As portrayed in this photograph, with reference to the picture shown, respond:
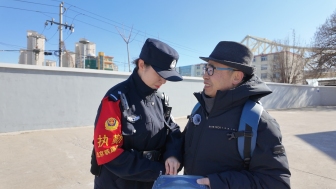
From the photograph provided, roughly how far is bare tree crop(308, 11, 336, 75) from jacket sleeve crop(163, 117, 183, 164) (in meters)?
24.3

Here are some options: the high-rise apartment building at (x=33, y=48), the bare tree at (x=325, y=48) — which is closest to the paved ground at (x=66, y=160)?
the bare tree at (x=325, y=48)

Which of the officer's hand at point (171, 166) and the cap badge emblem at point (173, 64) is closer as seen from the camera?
the officer's hand at point (171, 166)

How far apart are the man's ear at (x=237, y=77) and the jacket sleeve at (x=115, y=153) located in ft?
2.41

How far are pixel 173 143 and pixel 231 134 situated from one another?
50 centimetres

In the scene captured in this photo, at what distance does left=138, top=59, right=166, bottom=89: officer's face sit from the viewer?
1517 millimetres

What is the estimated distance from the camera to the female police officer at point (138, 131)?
1290mm

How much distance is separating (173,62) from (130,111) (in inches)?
19.2

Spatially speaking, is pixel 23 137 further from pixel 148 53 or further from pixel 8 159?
pixel 148 53

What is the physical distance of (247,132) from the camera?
1112 mm

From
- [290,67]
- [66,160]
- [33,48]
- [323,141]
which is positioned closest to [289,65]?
[290,67]

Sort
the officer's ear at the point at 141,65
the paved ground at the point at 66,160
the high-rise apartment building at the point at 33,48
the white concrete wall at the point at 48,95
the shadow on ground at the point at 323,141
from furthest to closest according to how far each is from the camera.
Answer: the high-rise apartment building at the point at 33,48
the white concrete wall at the point at 48,95
the shadow on ground at the point at 323,141
the paved ground at the point at 66,160
the officer's ear at the point at 141,65

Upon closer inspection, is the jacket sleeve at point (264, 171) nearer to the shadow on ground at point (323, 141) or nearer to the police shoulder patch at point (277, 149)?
the police shoulder patch at point (277, 149)

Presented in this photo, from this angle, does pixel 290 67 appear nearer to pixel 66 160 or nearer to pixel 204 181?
pixel 66 160

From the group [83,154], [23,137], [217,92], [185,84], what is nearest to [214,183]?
[217,92]
